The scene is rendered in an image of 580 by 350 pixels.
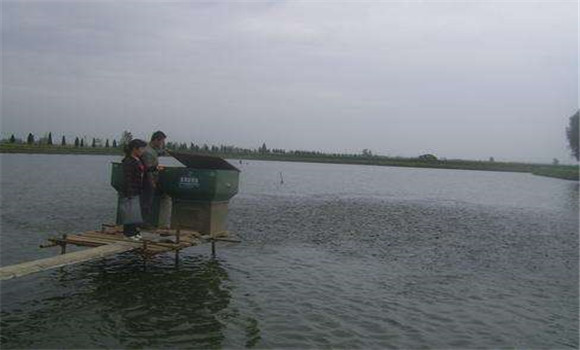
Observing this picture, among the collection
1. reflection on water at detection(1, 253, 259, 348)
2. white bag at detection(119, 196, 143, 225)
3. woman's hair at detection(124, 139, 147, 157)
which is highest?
woman's hair at detection(124, 139, 147, 157)

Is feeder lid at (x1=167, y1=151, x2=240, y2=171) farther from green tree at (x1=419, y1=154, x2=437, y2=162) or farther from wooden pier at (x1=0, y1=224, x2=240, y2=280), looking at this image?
green tree at (x1=419, y1=154, x2=437, y2=162)

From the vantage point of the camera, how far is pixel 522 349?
804 cm

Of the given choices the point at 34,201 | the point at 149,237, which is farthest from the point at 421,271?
the point at 34,201

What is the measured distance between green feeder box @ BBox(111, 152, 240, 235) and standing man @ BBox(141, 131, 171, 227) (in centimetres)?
3

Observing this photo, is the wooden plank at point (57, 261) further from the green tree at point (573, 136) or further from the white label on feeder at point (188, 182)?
the green tree at point (573, 136)

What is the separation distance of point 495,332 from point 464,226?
528 inches

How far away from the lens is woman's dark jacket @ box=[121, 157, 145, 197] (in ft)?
33.8

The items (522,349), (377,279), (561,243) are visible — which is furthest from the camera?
(561,243)

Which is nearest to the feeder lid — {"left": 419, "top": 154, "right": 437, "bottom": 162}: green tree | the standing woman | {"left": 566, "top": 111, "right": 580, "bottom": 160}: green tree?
the standing woman

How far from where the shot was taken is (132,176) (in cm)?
1030

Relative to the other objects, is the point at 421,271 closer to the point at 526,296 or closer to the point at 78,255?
the point at 526,296

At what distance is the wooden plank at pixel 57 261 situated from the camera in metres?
7.39

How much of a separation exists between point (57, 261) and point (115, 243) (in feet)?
5.86

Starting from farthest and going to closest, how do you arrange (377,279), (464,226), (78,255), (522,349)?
(464,226) < (377,279) < (78,255) < (522,349)
